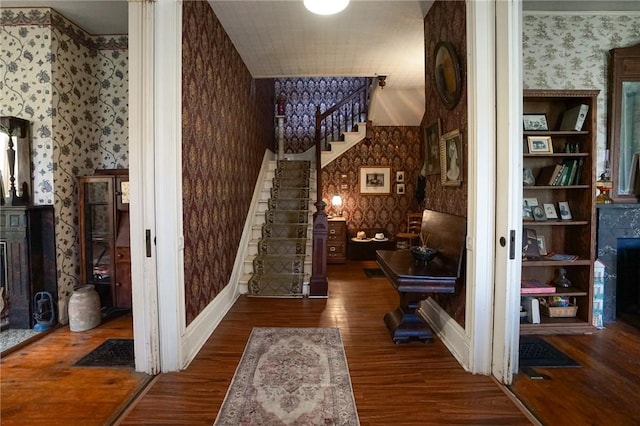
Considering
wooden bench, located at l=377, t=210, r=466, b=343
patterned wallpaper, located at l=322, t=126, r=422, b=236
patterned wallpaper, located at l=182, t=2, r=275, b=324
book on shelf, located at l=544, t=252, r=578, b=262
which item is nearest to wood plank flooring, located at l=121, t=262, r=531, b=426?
wooden bench, located at l=377, t=210, r=466, b=343

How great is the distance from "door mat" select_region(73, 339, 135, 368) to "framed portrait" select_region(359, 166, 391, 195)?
16.0ft

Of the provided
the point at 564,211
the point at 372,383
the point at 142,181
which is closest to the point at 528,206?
the point at 564,211

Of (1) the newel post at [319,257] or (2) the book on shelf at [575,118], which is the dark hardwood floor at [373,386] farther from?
(2) the book on shelf at [575,118]

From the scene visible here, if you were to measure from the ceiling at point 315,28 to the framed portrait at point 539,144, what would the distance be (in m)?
1.30

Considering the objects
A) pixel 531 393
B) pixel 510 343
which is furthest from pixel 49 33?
pixel 531 393

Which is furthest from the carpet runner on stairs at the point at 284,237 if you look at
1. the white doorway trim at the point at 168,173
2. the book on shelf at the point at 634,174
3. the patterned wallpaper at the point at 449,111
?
the book on shelf at the point at 634,174

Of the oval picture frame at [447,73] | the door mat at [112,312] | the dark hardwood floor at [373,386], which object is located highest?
the oval picture frame at [447,73]

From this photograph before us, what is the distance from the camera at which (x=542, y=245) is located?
10.9ft

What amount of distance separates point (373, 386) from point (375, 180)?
4.96 m

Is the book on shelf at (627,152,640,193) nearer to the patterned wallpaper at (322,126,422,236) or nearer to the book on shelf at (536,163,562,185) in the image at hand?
the book on shelf at (536,163,562,185)

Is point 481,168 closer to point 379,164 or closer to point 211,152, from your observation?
point 211,152

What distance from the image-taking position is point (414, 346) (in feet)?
9.01

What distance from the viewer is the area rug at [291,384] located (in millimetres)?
1866

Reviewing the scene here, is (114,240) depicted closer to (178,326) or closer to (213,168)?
(213,168)
